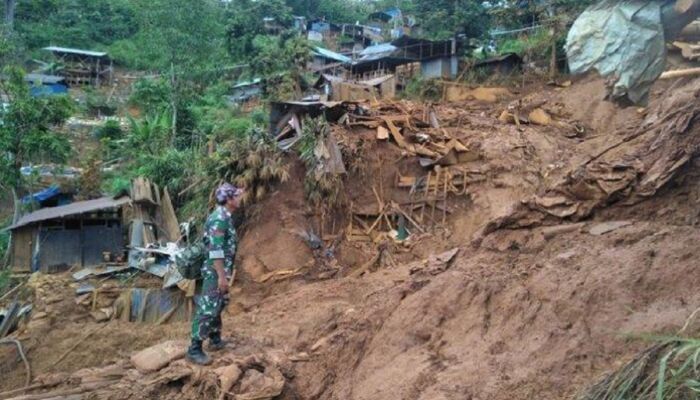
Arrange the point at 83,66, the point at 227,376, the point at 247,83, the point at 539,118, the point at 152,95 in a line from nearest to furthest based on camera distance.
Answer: the point at 227,376
the point at 539,118
the point at 152,95
the point at 247,83
the point at 83,66

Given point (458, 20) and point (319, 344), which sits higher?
point (458, 20)

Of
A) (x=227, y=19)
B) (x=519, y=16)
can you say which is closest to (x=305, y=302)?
(x=519, y=16)

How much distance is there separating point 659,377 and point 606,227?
11.5 ft

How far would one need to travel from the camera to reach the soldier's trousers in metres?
5.50

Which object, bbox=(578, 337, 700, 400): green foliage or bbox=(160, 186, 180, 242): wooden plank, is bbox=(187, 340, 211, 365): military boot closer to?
bbox=(578, 337, 700, 400): green foliage

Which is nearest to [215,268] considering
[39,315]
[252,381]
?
[252,381]

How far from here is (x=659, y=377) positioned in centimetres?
241

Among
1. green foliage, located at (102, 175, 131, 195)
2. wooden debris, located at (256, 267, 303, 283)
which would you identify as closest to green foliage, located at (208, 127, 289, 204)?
wooden debris, located at (256, 267, 303, 283)

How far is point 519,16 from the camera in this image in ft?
73.6

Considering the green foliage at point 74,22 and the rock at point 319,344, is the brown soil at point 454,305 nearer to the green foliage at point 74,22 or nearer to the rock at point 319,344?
the rock at point 319,344

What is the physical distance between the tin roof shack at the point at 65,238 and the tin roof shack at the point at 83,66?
2148cm

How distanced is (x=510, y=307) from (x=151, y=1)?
1972cm

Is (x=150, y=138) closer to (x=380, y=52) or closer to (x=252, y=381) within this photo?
(x=380, y=52)

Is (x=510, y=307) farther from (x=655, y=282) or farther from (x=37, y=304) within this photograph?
(x=37, y=304)
